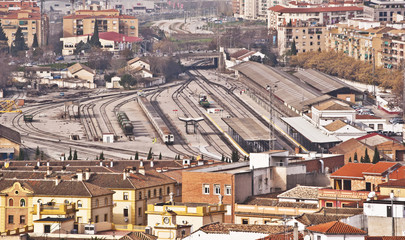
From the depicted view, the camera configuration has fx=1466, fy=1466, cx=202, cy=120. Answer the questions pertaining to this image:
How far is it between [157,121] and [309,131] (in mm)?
23986

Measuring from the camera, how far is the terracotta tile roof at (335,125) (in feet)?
503

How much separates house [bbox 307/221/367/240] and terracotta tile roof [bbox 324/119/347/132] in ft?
303

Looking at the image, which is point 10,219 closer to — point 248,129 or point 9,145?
point 9,145

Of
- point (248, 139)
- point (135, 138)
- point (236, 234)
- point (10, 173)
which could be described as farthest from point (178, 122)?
point (236, 234)

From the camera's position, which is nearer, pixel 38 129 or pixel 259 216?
pixel 259 216

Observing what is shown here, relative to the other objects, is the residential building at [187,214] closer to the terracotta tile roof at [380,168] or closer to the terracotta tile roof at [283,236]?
the terracotta tile roof at [283,236]

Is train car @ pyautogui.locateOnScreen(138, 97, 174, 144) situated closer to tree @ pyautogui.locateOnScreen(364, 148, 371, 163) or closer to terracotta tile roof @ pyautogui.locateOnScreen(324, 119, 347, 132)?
terracotta tile roof @ pyautogui.locateOnScreen(324, 119, 347, 132)

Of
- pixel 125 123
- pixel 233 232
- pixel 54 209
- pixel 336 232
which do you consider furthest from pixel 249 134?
pixel 336 232

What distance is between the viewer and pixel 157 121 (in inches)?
6747

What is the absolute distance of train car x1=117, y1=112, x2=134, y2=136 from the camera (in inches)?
6462

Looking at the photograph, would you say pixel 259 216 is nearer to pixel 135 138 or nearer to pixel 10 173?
pixel 10 173

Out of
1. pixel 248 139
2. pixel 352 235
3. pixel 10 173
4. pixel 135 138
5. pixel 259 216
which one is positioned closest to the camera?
pixel 352 235

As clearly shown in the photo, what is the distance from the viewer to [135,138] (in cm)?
16100

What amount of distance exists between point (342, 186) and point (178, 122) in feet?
289
